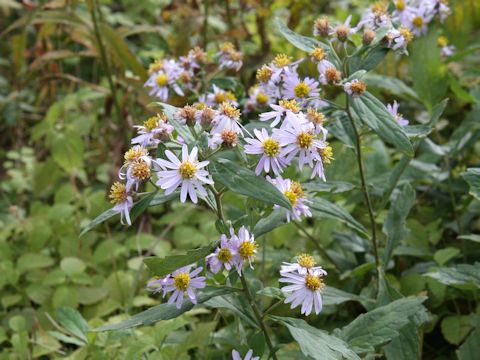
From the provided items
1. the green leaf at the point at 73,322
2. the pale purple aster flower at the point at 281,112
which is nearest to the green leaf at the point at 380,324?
the pale purple aster flower at the point at 281,112

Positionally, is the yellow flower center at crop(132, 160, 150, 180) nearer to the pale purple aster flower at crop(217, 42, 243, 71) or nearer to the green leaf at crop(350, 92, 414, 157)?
the green leaf at crop(350, 92, 414, 157)

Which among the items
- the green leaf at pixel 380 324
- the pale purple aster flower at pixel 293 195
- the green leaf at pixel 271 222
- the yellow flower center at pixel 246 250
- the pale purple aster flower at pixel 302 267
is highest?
the pale purple aster flower at pixel 293 195

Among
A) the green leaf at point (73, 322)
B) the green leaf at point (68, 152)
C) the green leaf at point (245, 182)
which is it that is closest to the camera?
the green leaf at point (245, 182)

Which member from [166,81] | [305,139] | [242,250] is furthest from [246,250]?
[166,81]

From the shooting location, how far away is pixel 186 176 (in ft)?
4.15

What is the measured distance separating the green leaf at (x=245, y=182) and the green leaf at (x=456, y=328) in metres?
0.86

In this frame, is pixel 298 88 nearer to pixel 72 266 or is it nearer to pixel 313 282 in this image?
pixel 313 282

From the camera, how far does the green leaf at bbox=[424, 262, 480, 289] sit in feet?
5.35

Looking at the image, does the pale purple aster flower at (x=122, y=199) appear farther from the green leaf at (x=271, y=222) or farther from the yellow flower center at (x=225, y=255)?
the green leaf at (x=271, y=222)

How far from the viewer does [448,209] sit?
2314mm

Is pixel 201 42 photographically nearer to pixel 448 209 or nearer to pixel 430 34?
pixel 430 34

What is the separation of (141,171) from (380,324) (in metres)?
0.67

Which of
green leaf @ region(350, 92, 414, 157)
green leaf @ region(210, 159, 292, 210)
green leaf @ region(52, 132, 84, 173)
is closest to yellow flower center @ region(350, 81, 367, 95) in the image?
green leaf @ region(350, 92, 414, 157)

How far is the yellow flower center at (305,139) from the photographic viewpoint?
1342 millimetres
